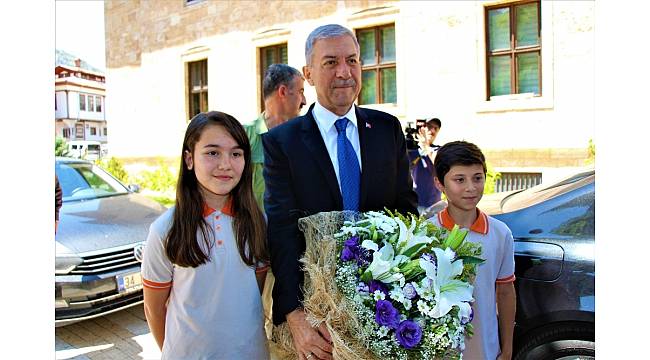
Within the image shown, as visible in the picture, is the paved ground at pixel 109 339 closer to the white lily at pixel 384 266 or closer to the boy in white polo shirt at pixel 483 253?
the boy in white polo shirt at pixel 483 253

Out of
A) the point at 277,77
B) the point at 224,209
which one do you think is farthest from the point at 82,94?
the point at 224,209

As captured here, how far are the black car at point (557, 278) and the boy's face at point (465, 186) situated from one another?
2.17 ft

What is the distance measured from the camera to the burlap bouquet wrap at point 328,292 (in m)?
1.45

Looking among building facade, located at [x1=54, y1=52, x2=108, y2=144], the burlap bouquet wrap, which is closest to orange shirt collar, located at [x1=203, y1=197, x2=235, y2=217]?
the burlap bouquet wrap

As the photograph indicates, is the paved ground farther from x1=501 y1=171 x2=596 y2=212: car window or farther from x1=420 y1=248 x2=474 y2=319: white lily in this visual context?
x1=420 y1=248 x2=474 y2=319: white lily

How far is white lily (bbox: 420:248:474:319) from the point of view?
1.43m

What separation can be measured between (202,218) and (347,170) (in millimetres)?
625

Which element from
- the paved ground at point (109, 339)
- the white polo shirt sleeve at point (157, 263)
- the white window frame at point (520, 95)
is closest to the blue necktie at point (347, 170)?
the white polo shirt sleeve at point (157, 263)

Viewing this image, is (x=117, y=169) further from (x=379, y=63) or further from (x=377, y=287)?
(x=377, y=287)

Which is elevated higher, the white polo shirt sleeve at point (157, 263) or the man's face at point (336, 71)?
the man's face at point (336, 71)

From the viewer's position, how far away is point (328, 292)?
4.91ft

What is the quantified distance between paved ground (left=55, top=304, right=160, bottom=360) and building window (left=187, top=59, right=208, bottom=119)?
1224 centimetres

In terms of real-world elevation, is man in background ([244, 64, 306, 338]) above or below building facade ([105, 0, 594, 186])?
below
